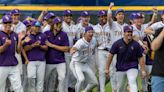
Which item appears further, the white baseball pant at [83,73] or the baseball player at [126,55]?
the white baseball pant at [83,73]

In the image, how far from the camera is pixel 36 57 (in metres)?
11.0

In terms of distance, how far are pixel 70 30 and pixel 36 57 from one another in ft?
4.96

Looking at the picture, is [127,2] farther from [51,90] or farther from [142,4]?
[51,90]

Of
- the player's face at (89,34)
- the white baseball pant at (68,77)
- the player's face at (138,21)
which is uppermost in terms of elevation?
the player's face at (138,21)

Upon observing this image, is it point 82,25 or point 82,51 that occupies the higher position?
point 82,25

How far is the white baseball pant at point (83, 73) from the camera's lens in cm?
1117

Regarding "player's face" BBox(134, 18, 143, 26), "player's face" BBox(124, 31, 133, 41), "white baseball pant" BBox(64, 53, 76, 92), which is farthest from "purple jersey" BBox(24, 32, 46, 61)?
"player's face" BBox(134, 18, 143, 26)

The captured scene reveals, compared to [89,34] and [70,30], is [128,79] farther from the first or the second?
[70,30]

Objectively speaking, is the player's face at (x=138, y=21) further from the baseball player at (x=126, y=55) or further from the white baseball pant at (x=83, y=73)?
the white baseball pant at (x=83, y=73)

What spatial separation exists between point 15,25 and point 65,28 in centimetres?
123

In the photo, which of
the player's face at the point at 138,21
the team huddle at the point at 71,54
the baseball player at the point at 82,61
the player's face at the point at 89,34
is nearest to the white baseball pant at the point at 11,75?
the team huddle at the point at 71,54

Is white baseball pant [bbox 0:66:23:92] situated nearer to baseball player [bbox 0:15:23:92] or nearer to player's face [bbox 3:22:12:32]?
baseball player [bbox 0:15:23:92]

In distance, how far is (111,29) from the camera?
38.7ft

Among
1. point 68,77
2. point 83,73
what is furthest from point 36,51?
point 68,77
